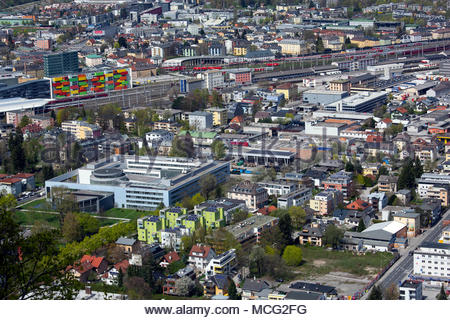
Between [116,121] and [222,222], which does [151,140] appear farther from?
[222,222]

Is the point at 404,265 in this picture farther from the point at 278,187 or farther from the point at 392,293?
the point at 278,187

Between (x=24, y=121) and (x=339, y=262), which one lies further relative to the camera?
(x=24, y=121)

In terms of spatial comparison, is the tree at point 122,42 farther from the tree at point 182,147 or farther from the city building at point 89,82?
the tree at point 182,147

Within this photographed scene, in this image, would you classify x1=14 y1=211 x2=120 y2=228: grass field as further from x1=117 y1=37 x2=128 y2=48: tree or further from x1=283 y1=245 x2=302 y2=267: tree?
x1=117 y1=37 x2=128 y2=48: tree

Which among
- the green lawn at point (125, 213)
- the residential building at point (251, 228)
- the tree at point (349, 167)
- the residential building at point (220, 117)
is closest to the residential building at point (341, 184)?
the tree at point (349, 167)

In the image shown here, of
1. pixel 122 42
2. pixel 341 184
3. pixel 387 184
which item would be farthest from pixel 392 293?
pixel 122 42

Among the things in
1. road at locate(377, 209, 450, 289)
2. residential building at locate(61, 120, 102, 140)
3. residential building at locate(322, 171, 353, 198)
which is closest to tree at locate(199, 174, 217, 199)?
residential building at locate(322, 171, 353, 198)
